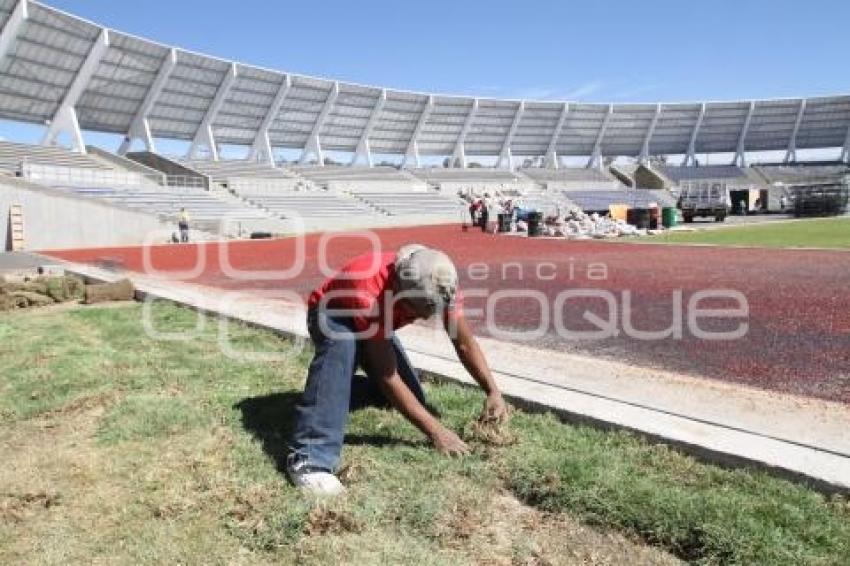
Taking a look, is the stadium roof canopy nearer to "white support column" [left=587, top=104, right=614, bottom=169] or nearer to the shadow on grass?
"white support column" [left=587, top=104, right=614, bottom=169]

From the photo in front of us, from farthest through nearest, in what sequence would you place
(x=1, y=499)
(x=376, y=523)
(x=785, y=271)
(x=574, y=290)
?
(x=785, y=271) → (x=574, y=290) → (x=1, y=499) → (x=376, y=523)

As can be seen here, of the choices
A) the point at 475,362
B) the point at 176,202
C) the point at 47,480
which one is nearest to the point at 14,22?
the point at 176,202

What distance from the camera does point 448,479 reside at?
352 centimetres

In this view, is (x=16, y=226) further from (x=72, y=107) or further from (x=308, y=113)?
(x=308, y=113)

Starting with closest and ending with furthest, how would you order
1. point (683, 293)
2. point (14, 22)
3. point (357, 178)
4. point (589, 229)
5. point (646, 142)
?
point (683, 293)
point (589, 229)
point (14, 22)
point (357, 178)
point (646, 142)

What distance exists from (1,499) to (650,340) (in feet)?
17.8

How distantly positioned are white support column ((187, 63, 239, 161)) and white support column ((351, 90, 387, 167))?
15524 millimetres

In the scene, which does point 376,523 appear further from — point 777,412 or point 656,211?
point 656,211

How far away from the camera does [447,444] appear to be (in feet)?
12.4

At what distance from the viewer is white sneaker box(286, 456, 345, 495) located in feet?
11.2

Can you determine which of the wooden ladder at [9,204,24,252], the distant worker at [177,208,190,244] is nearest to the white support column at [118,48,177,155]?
the distant worker at [177,208,190,244]

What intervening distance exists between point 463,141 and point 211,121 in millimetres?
29515

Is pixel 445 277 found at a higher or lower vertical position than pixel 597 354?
higher

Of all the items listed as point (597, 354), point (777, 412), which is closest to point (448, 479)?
point (777, 412)
